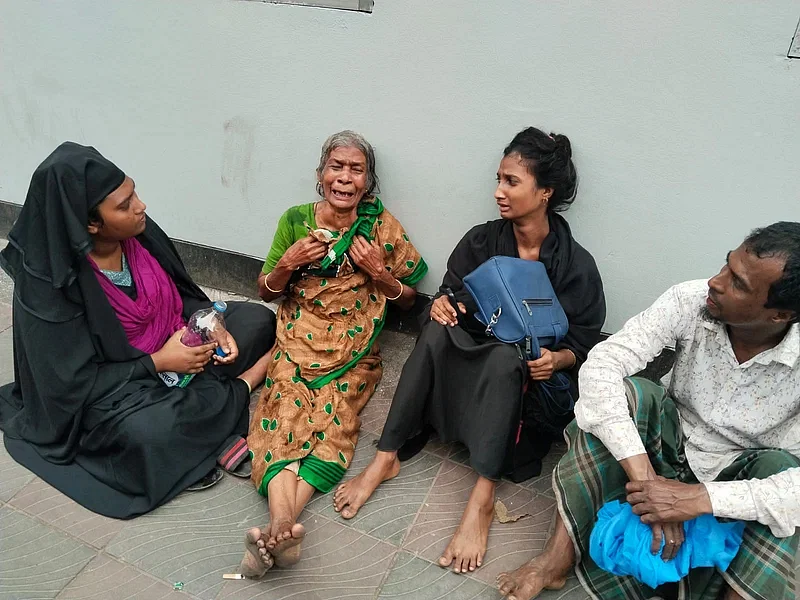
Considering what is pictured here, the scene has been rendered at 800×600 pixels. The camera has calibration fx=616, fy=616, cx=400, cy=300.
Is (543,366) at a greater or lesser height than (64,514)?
greater

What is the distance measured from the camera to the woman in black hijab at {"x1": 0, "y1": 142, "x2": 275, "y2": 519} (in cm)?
234

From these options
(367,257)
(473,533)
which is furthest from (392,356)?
(473,533)

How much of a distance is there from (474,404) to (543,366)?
332mm

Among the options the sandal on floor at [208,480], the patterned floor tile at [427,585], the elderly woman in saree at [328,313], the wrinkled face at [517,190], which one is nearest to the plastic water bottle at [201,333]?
the elderly woman in saree at [328,313]

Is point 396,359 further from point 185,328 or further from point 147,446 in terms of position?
point 147,446

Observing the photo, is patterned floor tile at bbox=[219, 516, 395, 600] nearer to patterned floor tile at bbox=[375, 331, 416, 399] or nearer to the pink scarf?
patterned floor tile at bbox=[375, 331, 416, 399]

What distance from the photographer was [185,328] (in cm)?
287

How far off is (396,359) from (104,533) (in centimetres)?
170

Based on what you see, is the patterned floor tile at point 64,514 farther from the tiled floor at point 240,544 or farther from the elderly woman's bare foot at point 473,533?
the elderly woman's bare foot at point 473,533

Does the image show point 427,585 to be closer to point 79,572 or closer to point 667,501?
point 667,501

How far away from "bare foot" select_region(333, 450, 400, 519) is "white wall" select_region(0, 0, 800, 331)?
114cm

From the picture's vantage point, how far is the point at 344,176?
290 centimetres

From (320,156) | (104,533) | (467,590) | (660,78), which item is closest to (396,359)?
(320,156)

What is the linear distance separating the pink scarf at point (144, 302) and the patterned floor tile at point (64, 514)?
70 cm
